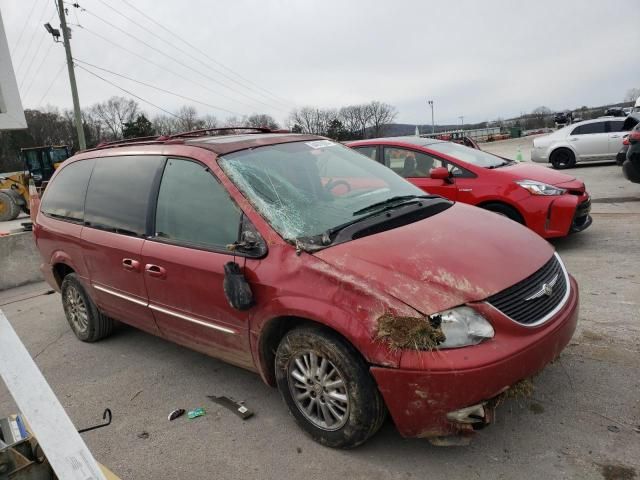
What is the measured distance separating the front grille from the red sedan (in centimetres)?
324

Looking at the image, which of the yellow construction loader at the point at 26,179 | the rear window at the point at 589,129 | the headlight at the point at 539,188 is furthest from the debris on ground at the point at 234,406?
the yellow construction loader at the point at 26,179

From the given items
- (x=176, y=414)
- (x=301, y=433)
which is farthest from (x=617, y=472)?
(x=176, y=414)

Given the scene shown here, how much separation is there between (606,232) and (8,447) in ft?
23.1

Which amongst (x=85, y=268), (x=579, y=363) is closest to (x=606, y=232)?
(x=579, y=363)

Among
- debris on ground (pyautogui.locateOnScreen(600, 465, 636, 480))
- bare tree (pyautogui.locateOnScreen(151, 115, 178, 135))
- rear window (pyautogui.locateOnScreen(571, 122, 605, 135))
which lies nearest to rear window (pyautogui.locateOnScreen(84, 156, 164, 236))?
debris on ground (pyautogui.locateOnScreen(600, 465, 636, 480))

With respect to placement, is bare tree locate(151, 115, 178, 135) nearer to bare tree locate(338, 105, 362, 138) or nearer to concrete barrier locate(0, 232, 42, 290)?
bare tree locate(338, 105, 362, 138)

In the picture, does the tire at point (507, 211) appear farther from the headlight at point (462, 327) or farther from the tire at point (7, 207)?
the tire at point (7, 207)

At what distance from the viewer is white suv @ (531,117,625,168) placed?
1456cm

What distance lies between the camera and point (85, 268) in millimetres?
4297

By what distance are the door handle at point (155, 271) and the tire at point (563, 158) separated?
1512 cm

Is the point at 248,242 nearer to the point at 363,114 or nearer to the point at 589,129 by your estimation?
the point at 589,129

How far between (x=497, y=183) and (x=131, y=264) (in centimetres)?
447

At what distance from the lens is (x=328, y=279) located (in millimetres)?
2516

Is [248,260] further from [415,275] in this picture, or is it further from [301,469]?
[301,469]
